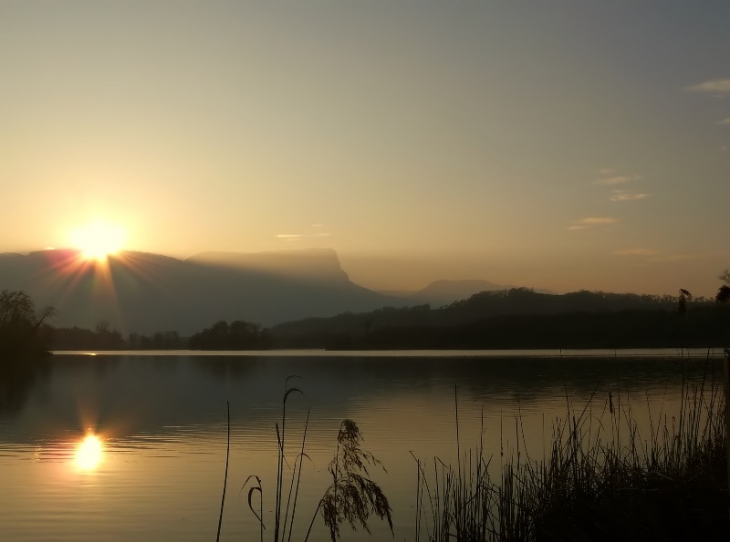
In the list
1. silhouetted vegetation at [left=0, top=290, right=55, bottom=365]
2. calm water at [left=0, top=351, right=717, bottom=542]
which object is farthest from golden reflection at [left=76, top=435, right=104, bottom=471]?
silhouetted vegetation at [left=0, top=290, right=55, bottom=365]

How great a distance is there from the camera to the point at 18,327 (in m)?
62.2

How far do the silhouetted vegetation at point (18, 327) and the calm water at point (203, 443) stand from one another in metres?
22.7

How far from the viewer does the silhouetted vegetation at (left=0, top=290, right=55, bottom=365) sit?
198ft

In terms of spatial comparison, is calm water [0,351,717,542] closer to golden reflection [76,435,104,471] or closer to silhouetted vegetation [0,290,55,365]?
golden reflection [76,435,104,471]

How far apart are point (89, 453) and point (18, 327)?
46994 mm

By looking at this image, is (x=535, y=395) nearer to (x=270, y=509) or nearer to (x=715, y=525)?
(x=270, y=509)

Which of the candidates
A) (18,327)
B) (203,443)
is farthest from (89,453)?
(18,327)

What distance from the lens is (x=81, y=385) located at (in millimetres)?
44656

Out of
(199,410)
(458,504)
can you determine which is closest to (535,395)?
(199,410)

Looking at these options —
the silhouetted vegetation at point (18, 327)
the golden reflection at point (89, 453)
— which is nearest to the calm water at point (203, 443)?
the golden reflection at point (89, 453)

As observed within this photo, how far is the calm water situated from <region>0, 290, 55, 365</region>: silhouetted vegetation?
74.5 feet

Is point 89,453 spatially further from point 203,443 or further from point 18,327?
point 18,327

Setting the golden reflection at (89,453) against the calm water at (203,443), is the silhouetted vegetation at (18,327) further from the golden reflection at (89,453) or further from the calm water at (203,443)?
the golden reflection at (89,453)

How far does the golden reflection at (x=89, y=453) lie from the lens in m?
17.2
